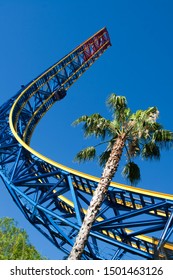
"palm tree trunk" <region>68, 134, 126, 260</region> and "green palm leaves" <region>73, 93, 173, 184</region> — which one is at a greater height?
"green palm leaves" <region>73, 93, 173, 184</region>

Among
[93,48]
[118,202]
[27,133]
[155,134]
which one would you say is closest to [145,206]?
[118,202]

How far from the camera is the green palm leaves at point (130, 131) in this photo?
10633 millimetres

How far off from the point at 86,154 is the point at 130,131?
168 centimetres

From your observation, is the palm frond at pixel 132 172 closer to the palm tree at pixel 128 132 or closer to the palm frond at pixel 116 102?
the palm tree at pixel 128 132

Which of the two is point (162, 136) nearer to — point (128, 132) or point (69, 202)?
point (128, 132)

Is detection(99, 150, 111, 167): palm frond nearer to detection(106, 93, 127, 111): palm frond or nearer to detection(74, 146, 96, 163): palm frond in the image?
detection(74, 146, 96, 163): palm frond

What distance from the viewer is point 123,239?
15.6 metres

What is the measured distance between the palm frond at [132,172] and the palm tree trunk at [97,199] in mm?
1042

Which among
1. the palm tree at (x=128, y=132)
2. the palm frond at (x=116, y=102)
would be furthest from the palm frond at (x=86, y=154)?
the palm frond at (x=116, y=102)

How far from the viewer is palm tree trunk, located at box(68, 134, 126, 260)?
846cm

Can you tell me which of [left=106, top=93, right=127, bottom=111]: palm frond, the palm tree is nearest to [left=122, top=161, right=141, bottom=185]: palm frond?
the palm tree

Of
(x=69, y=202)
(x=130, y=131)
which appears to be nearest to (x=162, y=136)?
(x=130, y=131)

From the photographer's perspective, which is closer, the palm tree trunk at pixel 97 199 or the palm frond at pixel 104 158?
the palm tree trunk at pixel 97 199
